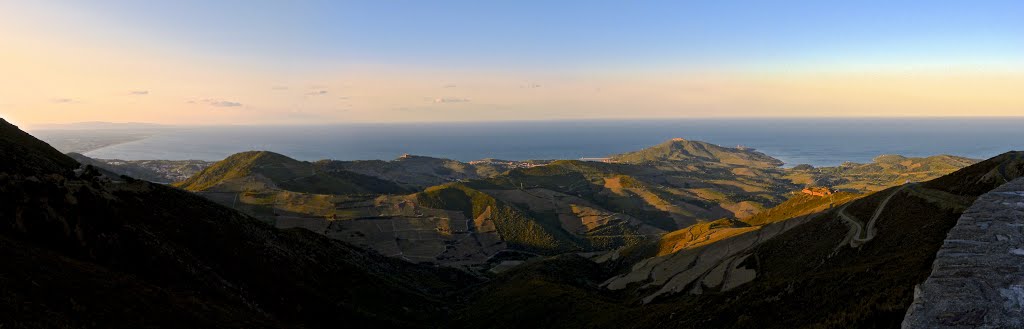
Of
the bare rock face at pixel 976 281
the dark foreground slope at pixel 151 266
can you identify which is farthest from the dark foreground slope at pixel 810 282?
the dark foreground slope at pixel 151 266

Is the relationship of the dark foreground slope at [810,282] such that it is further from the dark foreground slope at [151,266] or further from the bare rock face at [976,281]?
the dark foreground slope at [151,266]

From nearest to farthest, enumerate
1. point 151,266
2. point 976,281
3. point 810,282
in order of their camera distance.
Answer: point 976,281 < point 810,282 < point 151,266

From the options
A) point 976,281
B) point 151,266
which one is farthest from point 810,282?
point 151,266

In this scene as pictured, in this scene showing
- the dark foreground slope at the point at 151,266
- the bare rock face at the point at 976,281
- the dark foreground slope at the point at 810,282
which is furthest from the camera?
the dark foreground slope at the point at 810,282

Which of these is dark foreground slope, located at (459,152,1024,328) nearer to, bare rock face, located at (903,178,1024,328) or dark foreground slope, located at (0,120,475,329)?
bare rock face, located at (903,178,1024,328)

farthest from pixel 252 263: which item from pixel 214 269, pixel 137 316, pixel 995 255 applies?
pixel 995 255

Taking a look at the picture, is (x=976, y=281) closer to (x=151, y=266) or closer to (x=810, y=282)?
(x=810, y=282)

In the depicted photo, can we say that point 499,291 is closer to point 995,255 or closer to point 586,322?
point 586,322
